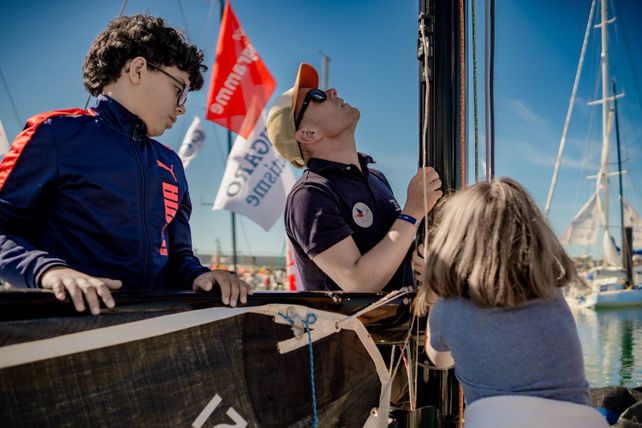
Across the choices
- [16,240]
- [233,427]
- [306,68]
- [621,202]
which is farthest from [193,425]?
[621,202]

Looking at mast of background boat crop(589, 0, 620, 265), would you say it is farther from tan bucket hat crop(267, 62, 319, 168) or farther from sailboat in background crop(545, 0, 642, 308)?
tan bucket hat crop(267, 62, 319, 168)

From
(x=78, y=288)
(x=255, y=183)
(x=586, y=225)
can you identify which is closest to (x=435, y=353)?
(x=78, y=288)

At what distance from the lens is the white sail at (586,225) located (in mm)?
29828

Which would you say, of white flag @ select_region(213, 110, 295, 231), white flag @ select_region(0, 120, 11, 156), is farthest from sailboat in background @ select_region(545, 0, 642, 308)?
white flag @ select_region(0, 120, 11, 156)

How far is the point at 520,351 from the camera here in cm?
137

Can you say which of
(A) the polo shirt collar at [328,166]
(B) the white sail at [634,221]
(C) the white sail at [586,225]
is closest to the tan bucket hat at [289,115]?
(A) the polo shirt collar at [328,166]

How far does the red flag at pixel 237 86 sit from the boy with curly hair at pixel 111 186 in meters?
7.75

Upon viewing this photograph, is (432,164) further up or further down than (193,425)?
further up

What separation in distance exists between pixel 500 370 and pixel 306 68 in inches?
66.6

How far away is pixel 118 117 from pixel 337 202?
33.8 inches

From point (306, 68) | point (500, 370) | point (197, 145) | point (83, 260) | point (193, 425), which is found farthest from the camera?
point (197, 145)

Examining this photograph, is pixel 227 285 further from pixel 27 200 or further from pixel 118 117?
pixel 118 117

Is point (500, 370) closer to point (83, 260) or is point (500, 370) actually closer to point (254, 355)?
point (254, 355)

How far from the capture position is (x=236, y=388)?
4.16ft
